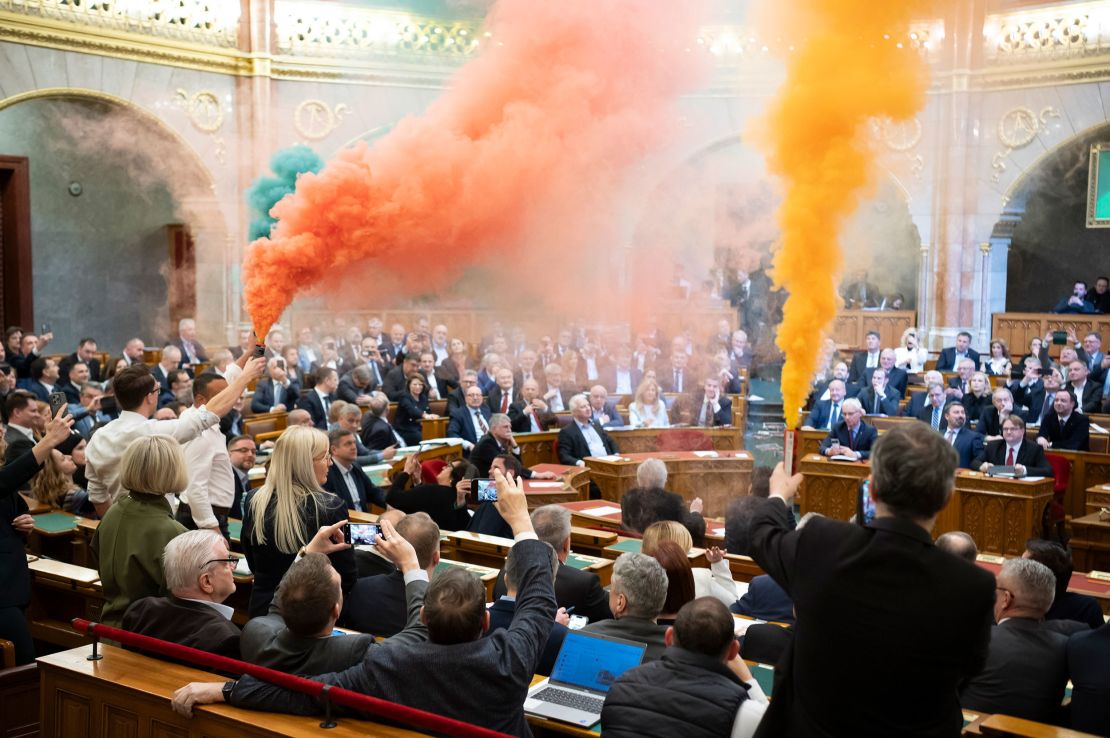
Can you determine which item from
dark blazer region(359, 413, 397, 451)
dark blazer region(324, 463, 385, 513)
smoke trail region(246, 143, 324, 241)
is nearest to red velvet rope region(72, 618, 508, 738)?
dark blazer region(324, 463, 385, 513)

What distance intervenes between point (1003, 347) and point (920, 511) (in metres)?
11.4

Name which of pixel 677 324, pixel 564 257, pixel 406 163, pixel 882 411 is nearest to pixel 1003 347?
pixel 882 411

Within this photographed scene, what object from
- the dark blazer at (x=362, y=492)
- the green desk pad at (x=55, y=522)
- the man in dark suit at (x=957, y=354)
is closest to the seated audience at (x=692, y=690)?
the dark blazer at (x=362, y=492)

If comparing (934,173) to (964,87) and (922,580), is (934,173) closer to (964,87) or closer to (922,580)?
(964,87)

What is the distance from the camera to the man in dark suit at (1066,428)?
9.55 meters

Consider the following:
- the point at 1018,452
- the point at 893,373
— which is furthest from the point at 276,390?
the point at 1018,452

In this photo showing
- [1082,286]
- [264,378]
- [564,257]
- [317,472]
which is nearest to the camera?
[317,472]

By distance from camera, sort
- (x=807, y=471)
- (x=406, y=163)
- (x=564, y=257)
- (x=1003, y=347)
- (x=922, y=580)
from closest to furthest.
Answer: (x=922, y=580)
(x=406, y=163)
(x=807, y=471)
(x=564, y=257)
(x=1003, y=347)

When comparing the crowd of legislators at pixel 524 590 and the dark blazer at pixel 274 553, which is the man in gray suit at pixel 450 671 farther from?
the dark blazer at pixel 274 553

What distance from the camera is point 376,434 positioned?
960 centimetres

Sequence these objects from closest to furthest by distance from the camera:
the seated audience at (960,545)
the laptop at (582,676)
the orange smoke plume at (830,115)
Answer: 1. the laptop at (582,676)
2. the seated audience at (960,545)
3. the orange smoke plume at (830,115)

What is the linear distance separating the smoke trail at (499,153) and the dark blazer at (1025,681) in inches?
219

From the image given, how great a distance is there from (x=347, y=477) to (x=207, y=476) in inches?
39.9

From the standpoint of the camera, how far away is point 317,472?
4.39 metres
